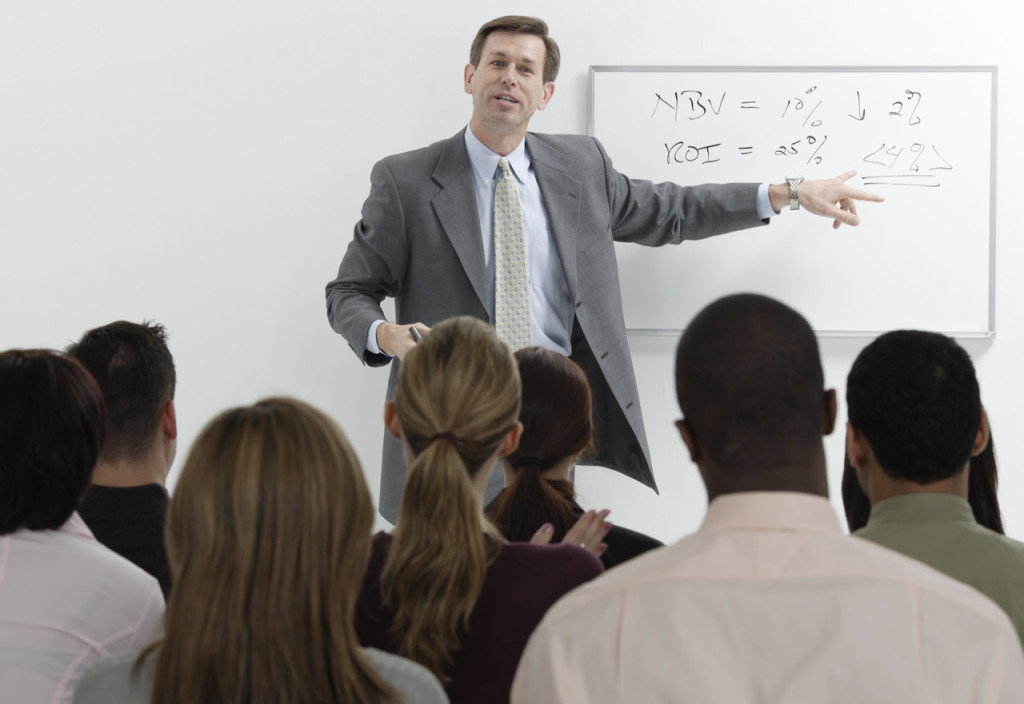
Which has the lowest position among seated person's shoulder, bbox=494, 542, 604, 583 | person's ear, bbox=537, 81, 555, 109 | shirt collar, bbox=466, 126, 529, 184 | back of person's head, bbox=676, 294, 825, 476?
seated person's shoulder, bbox=494, 542, 604, 583

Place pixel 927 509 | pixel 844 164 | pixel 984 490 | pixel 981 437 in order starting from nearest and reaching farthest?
1. pixel 927 509
2. pixel 981 437
3. pixel 984 490
4. pixel 844 164

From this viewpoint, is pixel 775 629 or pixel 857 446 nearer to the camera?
pixel 775 629

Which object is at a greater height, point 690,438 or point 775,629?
point 690,438

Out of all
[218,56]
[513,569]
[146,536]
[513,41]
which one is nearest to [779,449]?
[513,569]

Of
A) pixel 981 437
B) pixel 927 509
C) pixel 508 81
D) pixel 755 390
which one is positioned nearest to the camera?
pixel 755 390

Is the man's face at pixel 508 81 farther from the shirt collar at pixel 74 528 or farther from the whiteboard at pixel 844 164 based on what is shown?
the shirt collar at pixel 74 528

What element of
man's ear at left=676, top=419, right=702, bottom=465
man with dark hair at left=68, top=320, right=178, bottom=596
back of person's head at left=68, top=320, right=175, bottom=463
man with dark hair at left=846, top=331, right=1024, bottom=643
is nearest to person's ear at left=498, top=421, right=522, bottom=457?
man's ear at left=676, top=419, right=702, bottom=465

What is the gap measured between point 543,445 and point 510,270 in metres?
1.15

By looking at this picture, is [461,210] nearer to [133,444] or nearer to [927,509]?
[133,444]

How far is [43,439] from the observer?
1345 millimetres

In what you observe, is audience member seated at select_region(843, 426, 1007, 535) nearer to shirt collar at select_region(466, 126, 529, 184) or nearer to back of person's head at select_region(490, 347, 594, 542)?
back of person's head at select_region(490, 347, 594, 542)

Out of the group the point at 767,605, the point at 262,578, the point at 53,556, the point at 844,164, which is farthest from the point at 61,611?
the point at 844,164

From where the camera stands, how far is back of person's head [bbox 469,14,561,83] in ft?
9.23

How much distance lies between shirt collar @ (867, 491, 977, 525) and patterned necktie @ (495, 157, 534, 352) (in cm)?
142
